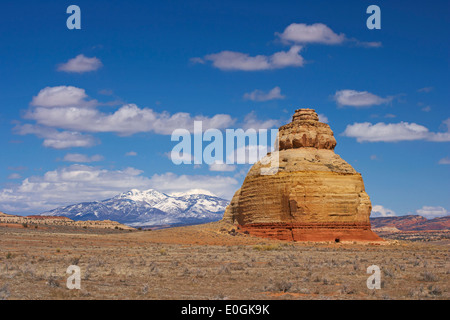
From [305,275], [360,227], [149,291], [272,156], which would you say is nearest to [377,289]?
[305,275]

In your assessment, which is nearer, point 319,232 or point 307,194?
point 319,232

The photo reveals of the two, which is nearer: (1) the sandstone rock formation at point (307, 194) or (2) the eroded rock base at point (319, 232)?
(2) the eroded rock base at point (319, 232)

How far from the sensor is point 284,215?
5166cm

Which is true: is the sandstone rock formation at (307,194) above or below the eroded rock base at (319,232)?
above

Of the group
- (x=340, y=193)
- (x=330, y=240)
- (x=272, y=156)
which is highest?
(x=272, y=156)

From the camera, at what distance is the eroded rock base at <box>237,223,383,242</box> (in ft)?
163

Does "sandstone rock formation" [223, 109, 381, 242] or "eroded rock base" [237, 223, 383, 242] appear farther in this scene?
"sandstone rock formation" [223, 109, 381, 242]

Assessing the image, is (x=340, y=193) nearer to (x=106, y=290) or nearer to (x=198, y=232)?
(x=198, y=232)

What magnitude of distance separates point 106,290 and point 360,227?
135 ft

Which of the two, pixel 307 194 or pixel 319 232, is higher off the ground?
pixel 307 194

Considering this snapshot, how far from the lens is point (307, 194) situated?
5059 centimetres

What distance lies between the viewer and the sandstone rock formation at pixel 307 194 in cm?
5028

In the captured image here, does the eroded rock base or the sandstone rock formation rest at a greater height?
the sandstone rock formation

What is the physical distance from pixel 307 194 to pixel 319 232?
4288 mm
